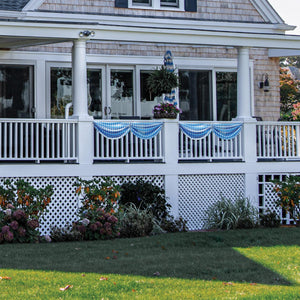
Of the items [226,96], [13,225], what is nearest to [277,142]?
[226,96]

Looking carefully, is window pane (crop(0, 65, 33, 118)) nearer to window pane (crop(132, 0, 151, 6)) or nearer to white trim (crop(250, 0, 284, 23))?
window pane (crop(132, 0, 151, 6))

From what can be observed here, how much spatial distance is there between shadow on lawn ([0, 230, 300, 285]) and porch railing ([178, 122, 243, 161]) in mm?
2191

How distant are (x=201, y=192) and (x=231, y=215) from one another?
36.4 inches

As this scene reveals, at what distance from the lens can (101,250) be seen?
9906mm

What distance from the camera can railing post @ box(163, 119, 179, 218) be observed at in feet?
42.6

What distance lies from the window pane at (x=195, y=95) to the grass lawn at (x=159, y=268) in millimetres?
5205

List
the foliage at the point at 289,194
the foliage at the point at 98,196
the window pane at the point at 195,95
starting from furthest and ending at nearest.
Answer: the window pane at the point at 195,95
the foliage at the point at 289,194
the foliage at the point at 98,196

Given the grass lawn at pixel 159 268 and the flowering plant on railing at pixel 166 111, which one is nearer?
the grass lawn at pixel 159 268

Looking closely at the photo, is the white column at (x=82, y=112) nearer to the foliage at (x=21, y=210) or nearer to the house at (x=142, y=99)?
the house at (x=142, y=99)

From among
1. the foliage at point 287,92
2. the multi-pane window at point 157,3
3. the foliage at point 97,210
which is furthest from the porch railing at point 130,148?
the foliage at point 287,92

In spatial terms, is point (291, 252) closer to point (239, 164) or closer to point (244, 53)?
point (239, 164)

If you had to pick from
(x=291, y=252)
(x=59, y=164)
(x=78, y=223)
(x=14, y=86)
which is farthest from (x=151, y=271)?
(x=14, y=86)

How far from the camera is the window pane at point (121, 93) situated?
15352 millimetres

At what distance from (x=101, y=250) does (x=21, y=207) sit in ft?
6.94
